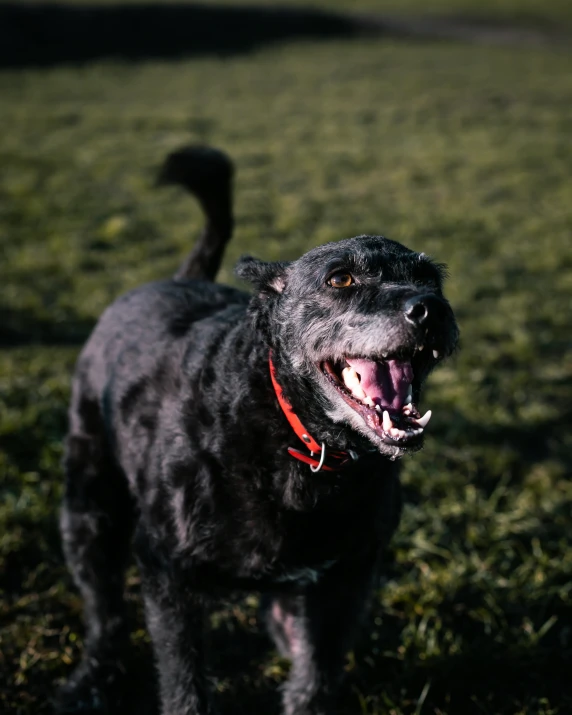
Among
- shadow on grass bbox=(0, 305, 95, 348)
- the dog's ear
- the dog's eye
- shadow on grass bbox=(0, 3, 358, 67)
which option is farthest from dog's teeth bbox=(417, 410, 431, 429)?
shadow on grass bbox=(0, 3, 358, 67)

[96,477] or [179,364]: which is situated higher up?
[179,364]

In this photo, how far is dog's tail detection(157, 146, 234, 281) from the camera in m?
3.48

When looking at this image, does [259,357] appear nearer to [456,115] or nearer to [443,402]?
[443,402]

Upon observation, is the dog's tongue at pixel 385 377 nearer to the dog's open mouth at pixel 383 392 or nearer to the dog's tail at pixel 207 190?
the dog's open mouth at pixel 383 392

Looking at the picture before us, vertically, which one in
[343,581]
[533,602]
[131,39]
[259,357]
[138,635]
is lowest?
[138,635]

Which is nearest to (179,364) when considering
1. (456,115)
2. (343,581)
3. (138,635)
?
(343,581)

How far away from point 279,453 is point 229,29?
2922 cm

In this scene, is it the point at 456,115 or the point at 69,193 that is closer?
the point at 69,193

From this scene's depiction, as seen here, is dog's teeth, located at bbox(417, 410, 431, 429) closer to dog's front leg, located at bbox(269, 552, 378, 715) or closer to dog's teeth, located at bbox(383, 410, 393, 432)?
dog's teeth, located at bbox(383, 410, 393, 432)

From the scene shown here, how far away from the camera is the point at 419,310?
221cm

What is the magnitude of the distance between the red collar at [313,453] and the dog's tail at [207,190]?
1427 millimetres

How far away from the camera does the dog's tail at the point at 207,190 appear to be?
3.48 metres

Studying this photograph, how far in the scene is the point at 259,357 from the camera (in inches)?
102

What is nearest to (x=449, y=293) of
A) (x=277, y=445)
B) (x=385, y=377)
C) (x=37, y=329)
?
(x=37, y=329)
